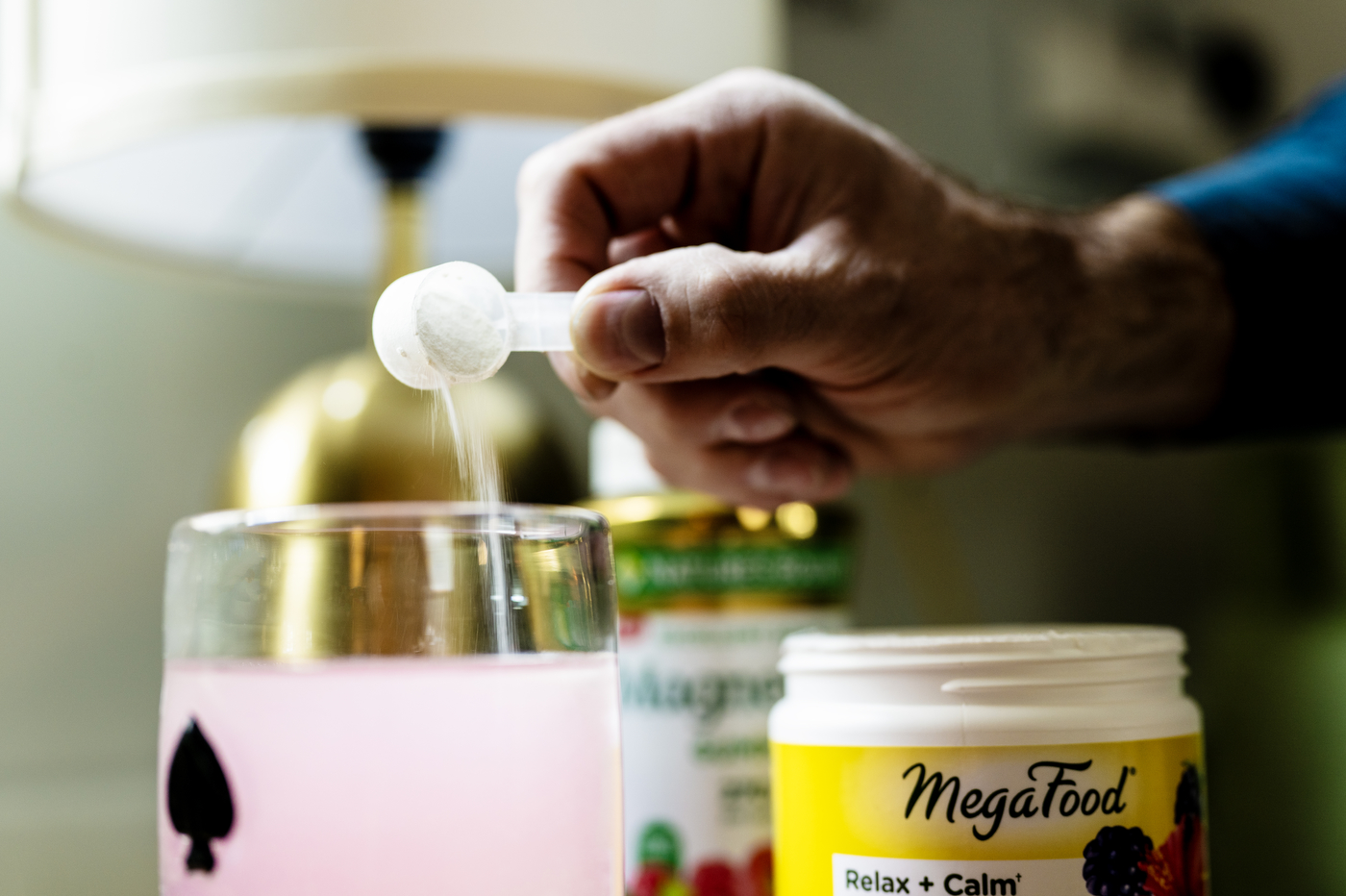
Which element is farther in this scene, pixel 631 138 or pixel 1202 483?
pixel 1202 483

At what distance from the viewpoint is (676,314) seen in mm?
382

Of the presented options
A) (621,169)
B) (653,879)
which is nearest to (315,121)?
(621,169)

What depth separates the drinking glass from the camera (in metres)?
0.36

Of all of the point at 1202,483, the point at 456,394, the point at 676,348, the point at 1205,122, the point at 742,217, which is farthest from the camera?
the point at 1205,122

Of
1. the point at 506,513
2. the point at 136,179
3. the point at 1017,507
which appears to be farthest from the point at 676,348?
the point at 1017,507

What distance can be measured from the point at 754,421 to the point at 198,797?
0.28 m

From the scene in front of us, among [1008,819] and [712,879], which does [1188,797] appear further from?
[712,879]

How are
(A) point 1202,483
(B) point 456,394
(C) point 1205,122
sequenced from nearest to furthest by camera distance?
1. (B) point 456,394
2. (A) point 1202,483
3. (C) point 1205,122

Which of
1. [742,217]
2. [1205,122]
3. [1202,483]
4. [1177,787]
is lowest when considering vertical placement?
[1177,787]

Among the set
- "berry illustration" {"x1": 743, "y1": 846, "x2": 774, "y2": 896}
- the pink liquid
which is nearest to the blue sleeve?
"berry illustration" {"x1": 743, "y1": 846, "x2": 774, "y2": 896}

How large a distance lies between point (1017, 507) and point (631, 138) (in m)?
0.60

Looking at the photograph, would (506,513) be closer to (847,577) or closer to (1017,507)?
(847,577)

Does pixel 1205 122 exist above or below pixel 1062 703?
above

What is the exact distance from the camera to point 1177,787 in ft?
1.32
